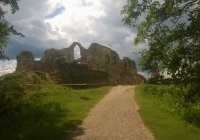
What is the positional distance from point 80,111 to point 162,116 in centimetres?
561

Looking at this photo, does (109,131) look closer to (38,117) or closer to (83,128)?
(83,128)

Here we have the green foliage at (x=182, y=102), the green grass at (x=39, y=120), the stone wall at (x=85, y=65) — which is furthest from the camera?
the stone wall at (x=85, y=65)

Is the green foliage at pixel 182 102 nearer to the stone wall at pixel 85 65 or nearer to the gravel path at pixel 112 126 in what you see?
the gravel path at pixel 112 126

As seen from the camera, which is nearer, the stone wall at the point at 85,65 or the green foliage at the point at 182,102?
the green foliage at the point at 182,102

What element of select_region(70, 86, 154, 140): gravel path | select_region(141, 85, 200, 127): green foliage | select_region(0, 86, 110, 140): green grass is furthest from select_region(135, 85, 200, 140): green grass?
select_region(0, 86, 110, 140): green grass

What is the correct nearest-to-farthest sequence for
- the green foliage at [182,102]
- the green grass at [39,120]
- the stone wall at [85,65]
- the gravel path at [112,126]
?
1. the gravel path at [112,126]
2. the green grass at [39,120]
3. the green foliage at [182,102]
4. the stone wall at [85,65]

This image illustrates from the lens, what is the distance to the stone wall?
46719 millimetres

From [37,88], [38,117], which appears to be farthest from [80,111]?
[37,88]

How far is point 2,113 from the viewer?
19031 mm

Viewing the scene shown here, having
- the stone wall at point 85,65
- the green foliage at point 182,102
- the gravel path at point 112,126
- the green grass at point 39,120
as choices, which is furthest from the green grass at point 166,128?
the stone wall at point 85,65

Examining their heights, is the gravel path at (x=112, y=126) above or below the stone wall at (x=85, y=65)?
below

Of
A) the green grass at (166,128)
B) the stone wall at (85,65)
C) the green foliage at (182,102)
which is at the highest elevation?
the stone wall at (85,65)

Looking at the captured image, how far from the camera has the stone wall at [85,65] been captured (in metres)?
46.7

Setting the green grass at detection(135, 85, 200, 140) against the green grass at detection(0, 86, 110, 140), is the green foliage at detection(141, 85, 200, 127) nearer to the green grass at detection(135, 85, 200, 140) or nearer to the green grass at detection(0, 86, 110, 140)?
the green grass at detection(135, 85, 200, 140)
